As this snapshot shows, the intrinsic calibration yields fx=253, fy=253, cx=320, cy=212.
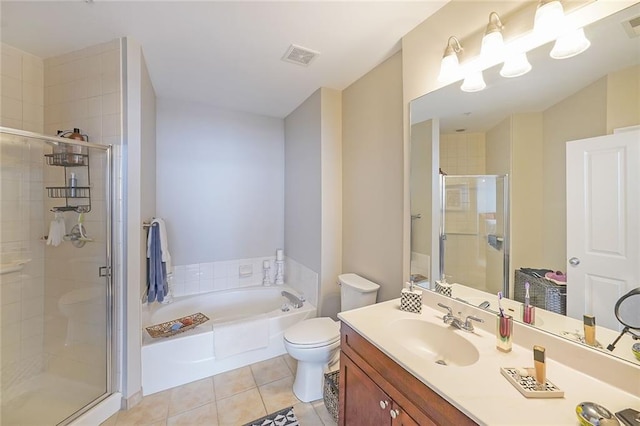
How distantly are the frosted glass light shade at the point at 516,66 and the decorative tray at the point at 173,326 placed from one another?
9.14 ft

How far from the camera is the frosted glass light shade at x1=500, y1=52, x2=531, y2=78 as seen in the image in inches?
42.9

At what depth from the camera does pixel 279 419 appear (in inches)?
65.7

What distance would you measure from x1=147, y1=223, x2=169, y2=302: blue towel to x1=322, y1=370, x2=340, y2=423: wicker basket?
5.48ft

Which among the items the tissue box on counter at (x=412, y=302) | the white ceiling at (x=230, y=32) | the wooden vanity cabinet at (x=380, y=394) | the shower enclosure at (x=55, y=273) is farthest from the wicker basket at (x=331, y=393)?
the white ceiling at (x=230, y=32)

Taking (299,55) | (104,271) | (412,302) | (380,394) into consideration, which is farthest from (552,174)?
(104,271)

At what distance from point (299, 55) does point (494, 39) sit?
4.21ft

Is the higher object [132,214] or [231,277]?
[132,214]

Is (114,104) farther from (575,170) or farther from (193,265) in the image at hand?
(575,170)

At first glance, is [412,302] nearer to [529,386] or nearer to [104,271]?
[529,386]

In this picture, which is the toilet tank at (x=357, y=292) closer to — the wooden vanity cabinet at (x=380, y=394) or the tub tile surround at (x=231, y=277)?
the tub tile surround at (x=231, y=277)

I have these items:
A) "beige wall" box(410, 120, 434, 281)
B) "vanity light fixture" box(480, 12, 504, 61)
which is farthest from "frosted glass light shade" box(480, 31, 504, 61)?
"beige wall" box(410, 120, 434, 281)

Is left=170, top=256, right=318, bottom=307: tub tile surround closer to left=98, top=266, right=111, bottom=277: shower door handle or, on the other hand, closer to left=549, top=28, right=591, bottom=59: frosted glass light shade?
left=98, top=266, right=111, bottom=277: shower door handle

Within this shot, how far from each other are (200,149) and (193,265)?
133cm

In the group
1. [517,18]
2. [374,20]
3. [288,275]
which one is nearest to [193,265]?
[288,275]
